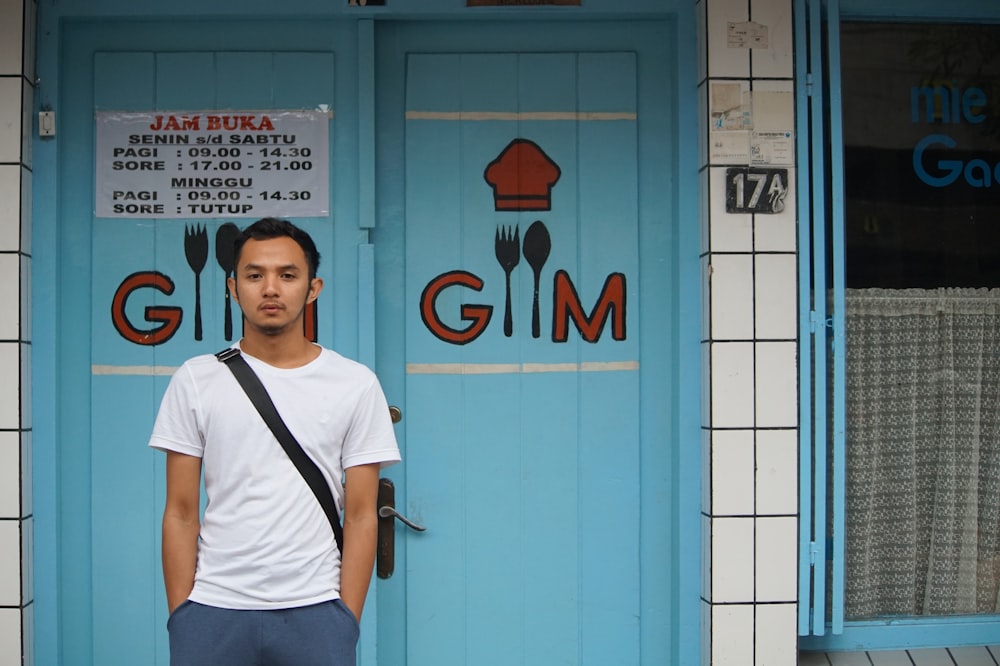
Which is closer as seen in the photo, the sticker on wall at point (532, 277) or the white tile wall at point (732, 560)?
the white tile wall at point (732, 560)

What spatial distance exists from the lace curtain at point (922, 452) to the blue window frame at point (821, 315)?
15 centimetres

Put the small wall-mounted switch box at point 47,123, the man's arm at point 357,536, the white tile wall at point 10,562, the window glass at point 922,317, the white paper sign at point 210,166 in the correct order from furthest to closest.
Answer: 1. the window glass at point 922,317
2. the white paper sign at point 210,166
3. the small wall-mounted switch box at point 47,123
4. the white tile wall at point 10,562
5. the man's arm at point 357,536

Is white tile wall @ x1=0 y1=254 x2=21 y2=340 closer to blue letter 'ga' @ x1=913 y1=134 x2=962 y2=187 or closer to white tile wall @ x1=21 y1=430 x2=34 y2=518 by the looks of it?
white tile wall @ x1=21 y1=430 x2=34 y2=518

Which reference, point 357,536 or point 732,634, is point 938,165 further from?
point 357,536

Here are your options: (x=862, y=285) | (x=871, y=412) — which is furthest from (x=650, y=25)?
(x=871, y=412)

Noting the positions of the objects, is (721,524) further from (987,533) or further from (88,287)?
(88,287)

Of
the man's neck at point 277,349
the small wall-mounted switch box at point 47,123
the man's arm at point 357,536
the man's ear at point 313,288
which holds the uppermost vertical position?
the small wall-mounted switch box at point 47,123

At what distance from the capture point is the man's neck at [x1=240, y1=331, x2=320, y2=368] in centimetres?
210

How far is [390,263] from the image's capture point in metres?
3.18

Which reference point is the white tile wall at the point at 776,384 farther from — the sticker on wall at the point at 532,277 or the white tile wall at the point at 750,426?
the sticker on wall at the point at 532,277

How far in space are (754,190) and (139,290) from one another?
2078 mm

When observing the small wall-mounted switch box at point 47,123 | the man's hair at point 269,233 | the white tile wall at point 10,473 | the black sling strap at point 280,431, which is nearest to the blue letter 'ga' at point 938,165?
the man's hair at point 269,233

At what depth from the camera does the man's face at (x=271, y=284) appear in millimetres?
2062

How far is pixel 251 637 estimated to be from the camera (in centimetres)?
197
